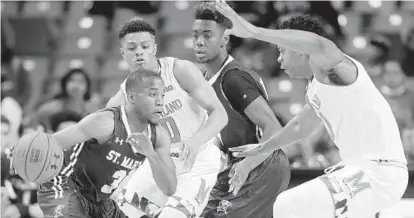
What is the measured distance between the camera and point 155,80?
5.90 meters

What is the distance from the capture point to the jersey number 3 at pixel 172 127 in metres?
6.52

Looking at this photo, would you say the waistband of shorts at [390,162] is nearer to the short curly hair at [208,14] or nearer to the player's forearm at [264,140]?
the player's forearm at [264,140]

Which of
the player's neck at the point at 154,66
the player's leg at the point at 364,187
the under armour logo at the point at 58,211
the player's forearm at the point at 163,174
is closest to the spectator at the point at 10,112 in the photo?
the under armour logo at the point at 58,211

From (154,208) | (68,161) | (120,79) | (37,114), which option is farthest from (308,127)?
(120,79)

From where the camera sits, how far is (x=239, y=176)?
6367 mm

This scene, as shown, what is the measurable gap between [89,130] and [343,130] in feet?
5.20

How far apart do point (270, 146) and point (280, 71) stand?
14.8ft

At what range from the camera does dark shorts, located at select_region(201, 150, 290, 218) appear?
6.46 metres

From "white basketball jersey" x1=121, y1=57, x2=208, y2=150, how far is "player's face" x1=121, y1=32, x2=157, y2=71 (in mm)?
126

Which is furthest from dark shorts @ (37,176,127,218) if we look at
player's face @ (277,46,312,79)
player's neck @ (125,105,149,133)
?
player's face @ (277,46,312,79)

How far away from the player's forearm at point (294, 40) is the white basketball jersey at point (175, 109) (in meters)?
1.44

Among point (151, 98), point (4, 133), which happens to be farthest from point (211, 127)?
point (4, 133)

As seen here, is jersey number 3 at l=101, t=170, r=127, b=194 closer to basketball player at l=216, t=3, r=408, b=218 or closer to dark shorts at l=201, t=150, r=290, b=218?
dark shorts at l=201, t=150, r=290, b=218

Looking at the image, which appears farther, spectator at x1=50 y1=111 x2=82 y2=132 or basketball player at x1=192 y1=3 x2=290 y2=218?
spectator at x1=50 y1=111 x2=82 y2=132
